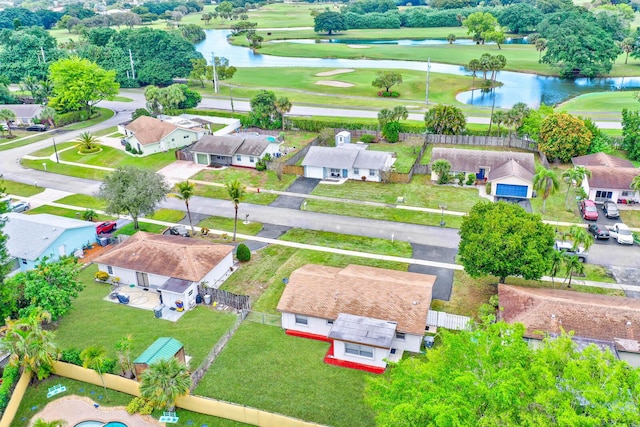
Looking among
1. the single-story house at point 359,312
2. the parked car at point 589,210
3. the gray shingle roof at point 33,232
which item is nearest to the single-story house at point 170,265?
the gray shingle roof at point 33,232

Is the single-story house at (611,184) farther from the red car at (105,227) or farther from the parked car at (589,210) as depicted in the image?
the red car at (105,227)

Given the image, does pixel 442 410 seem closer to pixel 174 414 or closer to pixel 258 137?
pixel 174 414

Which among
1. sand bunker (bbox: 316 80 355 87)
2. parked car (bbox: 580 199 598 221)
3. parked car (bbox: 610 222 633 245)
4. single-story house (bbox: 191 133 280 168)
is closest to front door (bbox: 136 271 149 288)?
single-story house (bbox: 191 133 280 168)

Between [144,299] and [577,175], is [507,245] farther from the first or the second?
[144,299]

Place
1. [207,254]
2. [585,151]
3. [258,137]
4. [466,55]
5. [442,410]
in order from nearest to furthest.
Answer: [442,410]
[207,254]
[585,151]
[258,137]
[466,55]

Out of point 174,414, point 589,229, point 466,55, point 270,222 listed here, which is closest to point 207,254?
point 270,222

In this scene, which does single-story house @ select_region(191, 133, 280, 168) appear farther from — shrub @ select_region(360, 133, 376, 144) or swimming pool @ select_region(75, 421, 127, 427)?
swimming pool @ select_region(75, 421, 127, 427)
